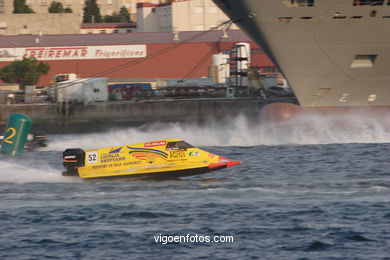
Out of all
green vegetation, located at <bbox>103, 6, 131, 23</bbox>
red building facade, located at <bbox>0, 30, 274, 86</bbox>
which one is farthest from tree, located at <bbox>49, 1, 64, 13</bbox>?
red building facade, located at <bbox>0, 30, 274, 86</bbox>

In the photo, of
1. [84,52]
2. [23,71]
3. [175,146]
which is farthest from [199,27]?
[175,146]

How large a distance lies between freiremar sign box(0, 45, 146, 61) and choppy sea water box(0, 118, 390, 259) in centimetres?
4940

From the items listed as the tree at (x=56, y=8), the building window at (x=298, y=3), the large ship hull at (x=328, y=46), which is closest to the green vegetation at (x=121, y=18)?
the tree at (x=56, y=8)

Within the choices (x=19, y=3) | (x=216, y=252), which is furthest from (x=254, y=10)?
(x=19, y=3)

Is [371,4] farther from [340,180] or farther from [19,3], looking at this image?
[19,3]

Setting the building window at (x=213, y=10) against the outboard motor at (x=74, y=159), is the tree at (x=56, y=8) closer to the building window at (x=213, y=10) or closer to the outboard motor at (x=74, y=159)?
the building window at (x=213, y=10)

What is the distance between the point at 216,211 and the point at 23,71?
59.6m

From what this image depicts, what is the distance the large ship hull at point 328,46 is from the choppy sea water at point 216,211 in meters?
6.94

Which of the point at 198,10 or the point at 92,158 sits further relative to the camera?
the point at 198,10

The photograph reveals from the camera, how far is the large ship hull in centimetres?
3728

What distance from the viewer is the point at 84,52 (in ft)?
267

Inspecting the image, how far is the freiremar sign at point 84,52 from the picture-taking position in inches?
3201

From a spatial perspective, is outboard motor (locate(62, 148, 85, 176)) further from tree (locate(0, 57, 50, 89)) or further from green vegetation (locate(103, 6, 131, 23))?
green vegetation (locate(103, 6, 131, 23))

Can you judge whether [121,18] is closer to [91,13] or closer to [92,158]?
[91,13]
